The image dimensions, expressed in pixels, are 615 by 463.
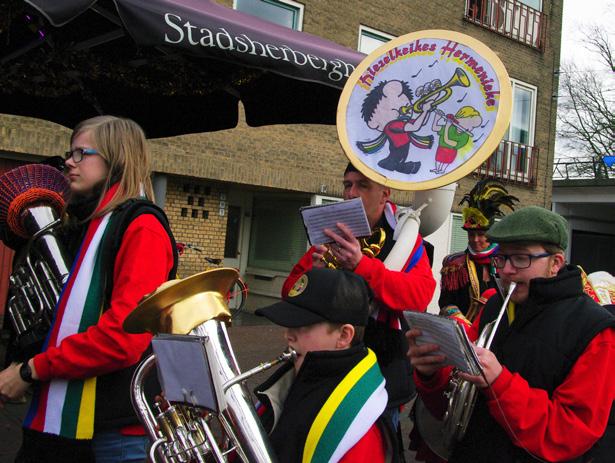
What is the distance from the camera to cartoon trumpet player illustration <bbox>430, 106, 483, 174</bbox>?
2.49m

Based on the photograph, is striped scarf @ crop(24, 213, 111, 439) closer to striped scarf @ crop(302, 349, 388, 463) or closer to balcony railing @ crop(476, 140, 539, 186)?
striped scarf @ crop(302, 349, 388, 463)

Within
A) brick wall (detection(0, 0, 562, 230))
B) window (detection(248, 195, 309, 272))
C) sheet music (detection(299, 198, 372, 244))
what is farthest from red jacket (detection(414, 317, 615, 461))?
window (detection(248, 195, 309, 272))

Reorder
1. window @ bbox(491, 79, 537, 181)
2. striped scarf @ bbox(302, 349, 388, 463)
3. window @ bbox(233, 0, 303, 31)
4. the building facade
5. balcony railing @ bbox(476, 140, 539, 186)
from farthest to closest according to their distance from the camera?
window @ bbox(491, 79, 537, 181) → balcony railing @ bbox(476, 140, 539, 186) → window @ bbox(233, 0, 303, 31) → the building facade → striped scarf @ bbox(302, 349, 388, 463)

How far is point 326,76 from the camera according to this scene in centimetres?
328

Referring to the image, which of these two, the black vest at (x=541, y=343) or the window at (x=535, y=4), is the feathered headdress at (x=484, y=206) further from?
the window at (x=535, y=4)

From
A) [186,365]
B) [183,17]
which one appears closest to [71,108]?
[183,17]

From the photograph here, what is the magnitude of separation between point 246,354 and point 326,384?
6359 millimetres

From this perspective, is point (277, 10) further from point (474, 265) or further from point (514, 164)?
point (514, 164)

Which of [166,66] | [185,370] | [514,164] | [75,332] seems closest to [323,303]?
[185,370]

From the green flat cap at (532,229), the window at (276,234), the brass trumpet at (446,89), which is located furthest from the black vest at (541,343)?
the window at (276,234)

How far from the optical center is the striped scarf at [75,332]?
6.89 ft

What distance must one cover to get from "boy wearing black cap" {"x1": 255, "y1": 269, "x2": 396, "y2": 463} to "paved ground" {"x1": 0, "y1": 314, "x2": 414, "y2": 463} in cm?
309

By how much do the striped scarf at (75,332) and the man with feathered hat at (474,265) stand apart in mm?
2944

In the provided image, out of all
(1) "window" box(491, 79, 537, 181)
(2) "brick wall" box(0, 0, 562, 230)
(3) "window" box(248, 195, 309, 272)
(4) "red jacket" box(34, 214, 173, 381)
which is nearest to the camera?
(4) "red jacket" box(34, 214, 173, 381)
